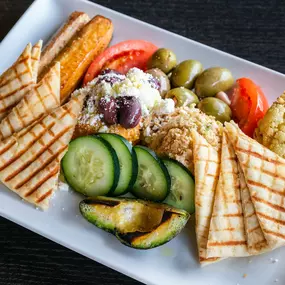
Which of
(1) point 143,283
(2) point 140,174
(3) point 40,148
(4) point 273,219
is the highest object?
(3) point 40,148

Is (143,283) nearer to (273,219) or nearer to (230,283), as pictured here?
(230,283)

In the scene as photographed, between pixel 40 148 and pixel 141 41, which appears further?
pixel 141 41

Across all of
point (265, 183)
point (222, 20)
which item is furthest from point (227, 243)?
point (222, 20)

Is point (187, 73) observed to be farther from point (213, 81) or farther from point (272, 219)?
point (272, 219)

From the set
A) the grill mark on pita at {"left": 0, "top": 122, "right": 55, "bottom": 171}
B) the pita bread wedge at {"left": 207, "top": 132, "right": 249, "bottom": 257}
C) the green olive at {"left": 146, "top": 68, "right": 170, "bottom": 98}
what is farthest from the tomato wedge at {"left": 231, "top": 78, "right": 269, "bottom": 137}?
the grill mark on pita at {"left": 0, "top": 122, "right": 55, "bottom": 171}

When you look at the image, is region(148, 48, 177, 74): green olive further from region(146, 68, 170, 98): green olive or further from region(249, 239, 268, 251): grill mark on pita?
region(249, 239, 268, 251): grill mark on pita

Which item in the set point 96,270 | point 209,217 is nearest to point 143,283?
point 96,270
